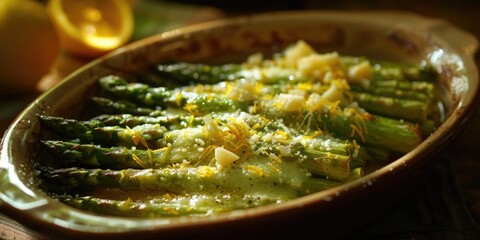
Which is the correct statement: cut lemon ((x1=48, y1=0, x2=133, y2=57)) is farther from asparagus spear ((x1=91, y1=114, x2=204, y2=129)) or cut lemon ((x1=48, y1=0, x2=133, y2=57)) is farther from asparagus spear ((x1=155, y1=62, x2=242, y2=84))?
asparagus spear ((x1=91, y1=114, x2=204, y2=129))

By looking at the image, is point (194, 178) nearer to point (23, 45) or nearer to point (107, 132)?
point (107, 132)

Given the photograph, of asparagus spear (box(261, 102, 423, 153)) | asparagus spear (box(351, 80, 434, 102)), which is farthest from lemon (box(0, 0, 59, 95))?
asparagus spear (box(351, 80, 434, 102))

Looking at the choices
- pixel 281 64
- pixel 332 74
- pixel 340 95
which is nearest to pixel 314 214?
pixel 340 95

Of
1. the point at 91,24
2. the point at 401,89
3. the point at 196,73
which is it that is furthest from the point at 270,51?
the point at 91,24

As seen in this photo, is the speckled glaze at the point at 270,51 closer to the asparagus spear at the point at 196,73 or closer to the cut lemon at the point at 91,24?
the asparagus spear at the point at 196,73

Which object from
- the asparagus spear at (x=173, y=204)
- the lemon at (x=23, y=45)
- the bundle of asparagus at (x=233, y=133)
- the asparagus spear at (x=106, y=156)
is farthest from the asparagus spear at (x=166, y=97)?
the lemon at (x=23, y=45)
